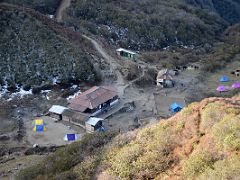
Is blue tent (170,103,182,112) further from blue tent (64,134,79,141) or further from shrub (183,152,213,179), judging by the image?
shrub (183,152,213,179)

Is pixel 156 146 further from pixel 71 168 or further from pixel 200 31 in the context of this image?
pixel 200 31

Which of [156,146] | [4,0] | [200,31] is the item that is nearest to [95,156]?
[156,146]

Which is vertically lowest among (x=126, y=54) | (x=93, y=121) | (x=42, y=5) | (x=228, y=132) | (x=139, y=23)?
→ (x=93, y=121)

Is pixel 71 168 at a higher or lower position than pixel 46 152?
higher

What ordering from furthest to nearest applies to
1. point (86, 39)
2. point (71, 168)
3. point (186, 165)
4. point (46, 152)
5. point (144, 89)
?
point (86, 39) < point (144, 89) < point (46, 152) < point (71, 168) < point (186, 165)

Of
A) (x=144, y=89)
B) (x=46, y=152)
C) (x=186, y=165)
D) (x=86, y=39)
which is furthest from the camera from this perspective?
(x=86, y=39)

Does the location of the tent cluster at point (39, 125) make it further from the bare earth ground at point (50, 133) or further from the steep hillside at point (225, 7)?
the steep hillside at point (225, 7)

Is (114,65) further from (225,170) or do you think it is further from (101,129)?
(225,170)

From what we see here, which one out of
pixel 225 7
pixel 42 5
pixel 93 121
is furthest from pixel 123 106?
pixel 225 7
